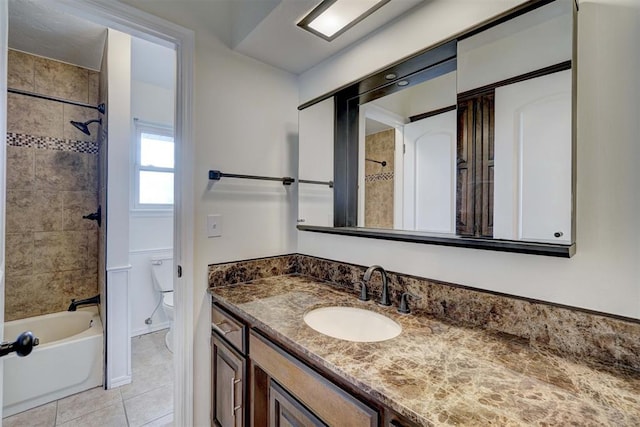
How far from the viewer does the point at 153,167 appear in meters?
3.04

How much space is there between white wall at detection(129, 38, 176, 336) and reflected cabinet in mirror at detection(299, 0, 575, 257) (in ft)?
7.29

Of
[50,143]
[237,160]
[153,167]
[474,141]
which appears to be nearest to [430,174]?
[474,141]

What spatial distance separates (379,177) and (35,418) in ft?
8.33

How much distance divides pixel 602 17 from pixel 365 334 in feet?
4.15

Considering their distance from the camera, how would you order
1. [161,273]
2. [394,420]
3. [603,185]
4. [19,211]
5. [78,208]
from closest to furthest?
[394,420]
[603,185]
[19,211]
[78,208]
[161,273]

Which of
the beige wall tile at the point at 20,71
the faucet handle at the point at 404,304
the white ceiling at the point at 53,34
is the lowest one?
the faucet handle at the point at 404,304

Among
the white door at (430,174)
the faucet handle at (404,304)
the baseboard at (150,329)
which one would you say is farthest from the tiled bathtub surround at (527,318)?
the baseboard at (150,329)

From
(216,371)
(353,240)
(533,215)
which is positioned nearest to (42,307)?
(216,371)

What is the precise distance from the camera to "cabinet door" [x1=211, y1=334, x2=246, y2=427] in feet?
3.90

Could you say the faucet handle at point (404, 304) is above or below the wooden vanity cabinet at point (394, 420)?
above

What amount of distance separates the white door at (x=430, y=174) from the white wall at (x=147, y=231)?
2.43 meters

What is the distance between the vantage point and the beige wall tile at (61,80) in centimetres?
237

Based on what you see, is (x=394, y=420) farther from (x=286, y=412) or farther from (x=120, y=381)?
(x=120, y=381)

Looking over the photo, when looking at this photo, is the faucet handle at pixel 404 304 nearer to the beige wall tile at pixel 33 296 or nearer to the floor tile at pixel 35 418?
the floor tile at pixel 35 418
